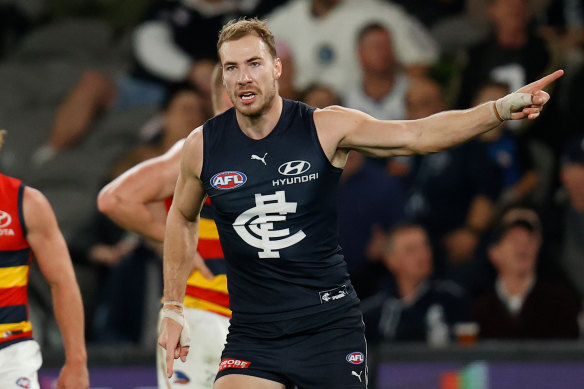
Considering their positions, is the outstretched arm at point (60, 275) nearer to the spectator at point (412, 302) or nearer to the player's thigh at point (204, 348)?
the player's thigh at point (204, 348)

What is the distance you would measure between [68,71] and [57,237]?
7.05 metres

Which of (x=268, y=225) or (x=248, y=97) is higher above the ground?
(x=248, y=97)

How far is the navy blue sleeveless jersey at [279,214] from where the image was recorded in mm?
4590

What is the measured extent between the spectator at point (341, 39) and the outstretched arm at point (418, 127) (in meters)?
5.19

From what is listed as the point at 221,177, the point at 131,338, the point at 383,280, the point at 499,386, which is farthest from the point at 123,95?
the point at 221,177

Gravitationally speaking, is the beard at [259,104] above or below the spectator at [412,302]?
above

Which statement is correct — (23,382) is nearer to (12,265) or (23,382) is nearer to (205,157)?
(12,265)

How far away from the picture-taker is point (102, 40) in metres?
12.4

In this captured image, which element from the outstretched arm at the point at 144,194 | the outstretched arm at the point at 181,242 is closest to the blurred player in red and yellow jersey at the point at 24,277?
the outstretched arm at the point at 144,194

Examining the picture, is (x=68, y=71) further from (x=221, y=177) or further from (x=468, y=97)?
(x=221, y=177)

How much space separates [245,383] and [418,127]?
1.36 metres

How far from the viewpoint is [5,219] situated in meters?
5.24

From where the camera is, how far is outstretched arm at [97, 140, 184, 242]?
562 cm

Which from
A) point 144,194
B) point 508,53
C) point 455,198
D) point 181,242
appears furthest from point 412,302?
point 181,242
